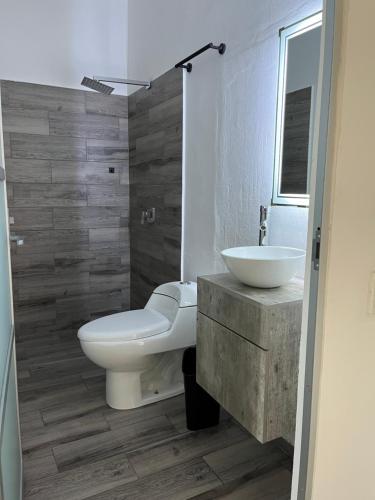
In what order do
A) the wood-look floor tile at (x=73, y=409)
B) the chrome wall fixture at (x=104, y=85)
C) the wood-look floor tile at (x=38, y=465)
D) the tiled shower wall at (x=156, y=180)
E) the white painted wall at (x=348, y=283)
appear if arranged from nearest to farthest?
the white painted wall at (x=348, y=283), the wood-look floor tile at (x=38, y=465), the wood-look floor tile at (x=73, y=409), the tiled shower wall at (x=156, y=180), the chrome wall fixture at (x=104, y=85)

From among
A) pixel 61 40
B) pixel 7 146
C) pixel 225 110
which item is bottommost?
pixel 7 146

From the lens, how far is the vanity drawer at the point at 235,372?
4.89 feet

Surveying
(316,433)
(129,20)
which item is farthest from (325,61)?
(129,20)

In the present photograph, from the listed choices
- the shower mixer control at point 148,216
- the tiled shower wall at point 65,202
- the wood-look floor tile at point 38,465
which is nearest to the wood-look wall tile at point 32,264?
the tiled shower wall at point 65,202

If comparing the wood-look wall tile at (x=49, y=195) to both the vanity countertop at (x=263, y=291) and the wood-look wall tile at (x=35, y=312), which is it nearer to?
the wood-look wall tile at (x=35, y=312)

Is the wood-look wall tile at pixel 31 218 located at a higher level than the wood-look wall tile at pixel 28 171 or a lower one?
lower

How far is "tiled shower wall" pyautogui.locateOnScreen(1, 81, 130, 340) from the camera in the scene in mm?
3068

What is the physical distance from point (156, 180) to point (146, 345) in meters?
1.27

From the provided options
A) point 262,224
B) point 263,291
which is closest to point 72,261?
point 262,224

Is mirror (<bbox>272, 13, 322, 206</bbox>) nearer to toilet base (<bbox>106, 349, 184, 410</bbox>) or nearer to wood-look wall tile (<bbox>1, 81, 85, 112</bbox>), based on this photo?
toilet base (<bbox>106, 349, 184, 410</bbox>)

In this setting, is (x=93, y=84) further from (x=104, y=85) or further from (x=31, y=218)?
(x=31, y=218)

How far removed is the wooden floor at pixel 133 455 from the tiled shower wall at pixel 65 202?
90 centimetres

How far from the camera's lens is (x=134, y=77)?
3172 mm

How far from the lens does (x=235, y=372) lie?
63.6 inches
